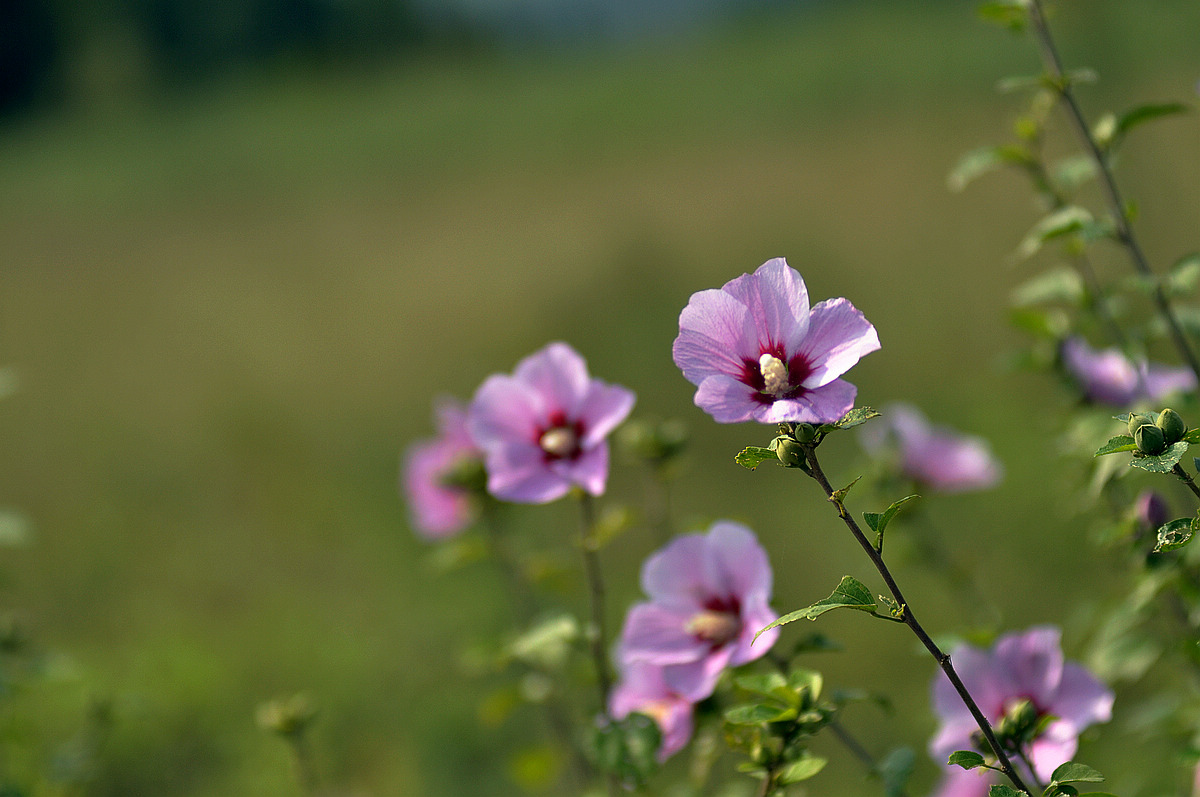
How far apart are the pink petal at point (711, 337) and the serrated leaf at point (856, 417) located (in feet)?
0.26

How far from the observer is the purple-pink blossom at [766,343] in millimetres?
528

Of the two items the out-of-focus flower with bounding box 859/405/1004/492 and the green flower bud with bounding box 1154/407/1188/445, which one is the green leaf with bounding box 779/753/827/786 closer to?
the green flower bud with bounding box 1154/407/1188/445

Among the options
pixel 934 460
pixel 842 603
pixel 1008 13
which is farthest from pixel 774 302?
pixel 934 460

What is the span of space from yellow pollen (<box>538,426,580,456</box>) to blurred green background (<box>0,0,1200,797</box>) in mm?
198

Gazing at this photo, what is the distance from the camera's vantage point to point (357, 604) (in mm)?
2492

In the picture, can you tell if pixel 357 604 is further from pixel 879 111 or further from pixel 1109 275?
pixel 879 111

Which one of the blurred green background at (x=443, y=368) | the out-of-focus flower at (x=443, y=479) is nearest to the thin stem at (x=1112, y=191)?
the blurred green background at (x=443, y=368)

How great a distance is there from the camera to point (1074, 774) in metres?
0.51

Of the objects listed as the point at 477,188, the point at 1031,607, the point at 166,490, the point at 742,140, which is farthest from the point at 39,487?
the point at 742,140

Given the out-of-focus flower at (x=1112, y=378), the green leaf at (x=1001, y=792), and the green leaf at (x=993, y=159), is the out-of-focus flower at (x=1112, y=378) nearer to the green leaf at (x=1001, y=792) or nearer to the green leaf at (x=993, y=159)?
the green leaf at (x=993, y=159)

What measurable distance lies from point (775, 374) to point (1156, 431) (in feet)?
0.63

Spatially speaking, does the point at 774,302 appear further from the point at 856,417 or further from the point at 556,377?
the point at 556,377

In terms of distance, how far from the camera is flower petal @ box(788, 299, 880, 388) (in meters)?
0.52

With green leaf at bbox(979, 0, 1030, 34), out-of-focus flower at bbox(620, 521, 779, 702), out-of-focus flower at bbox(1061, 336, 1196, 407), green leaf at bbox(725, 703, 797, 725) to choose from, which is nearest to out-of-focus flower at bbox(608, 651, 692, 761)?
out-of-focus flower at bbox(620, 521, 779, 702)
